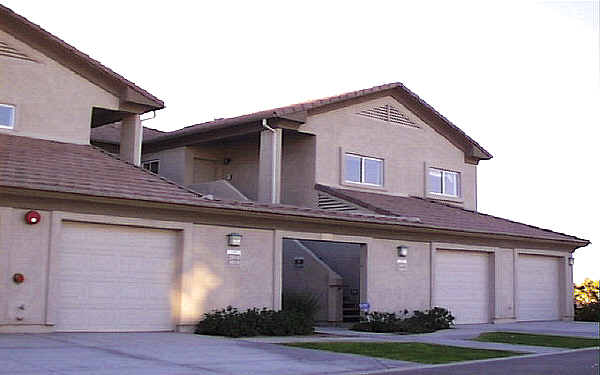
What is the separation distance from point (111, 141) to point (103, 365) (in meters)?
16.8

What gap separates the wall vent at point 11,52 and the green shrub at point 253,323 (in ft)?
25.6

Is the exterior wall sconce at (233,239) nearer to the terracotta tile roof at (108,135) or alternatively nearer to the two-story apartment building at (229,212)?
the two-story apartment building at (229,212)

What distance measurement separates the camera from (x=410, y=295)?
23.2m

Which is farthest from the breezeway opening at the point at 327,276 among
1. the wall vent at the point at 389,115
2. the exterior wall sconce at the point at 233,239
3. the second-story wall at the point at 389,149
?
the exterior wall sconce at the point at 233,239

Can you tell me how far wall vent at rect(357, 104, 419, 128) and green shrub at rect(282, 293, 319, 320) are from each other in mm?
6730

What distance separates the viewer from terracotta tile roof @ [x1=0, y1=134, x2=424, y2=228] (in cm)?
1653

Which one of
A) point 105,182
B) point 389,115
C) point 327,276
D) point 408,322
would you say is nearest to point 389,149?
point 389,115

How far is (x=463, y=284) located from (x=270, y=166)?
6.81 metres

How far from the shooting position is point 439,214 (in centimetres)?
2533

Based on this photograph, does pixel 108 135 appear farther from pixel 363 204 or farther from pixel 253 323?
pixel 253 323

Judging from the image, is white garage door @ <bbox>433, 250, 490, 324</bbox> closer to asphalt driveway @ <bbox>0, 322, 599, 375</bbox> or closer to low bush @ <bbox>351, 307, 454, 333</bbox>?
low bush @ <bbox>351, 307, 454, 333</bbox>

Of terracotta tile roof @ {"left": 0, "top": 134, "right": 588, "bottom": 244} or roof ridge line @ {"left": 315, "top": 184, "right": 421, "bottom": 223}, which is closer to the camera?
terracotta tile roof @ {"left": 0, "top": 134, "right": 588, "bottom": 244}

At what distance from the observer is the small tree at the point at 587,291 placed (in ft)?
106

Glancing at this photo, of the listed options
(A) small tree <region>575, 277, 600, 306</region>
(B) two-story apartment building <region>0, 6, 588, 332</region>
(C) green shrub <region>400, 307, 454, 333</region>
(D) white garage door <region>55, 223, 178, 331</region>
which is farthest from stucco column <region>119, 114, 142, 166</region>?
(A) small tree <region>575, 277, 600, 306</region>
